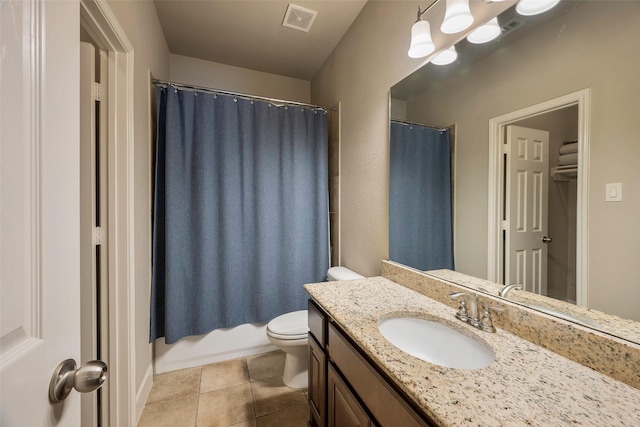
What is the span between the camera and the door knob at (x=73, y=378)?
1.37 feet

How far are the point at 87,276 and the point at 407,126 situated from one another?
175 centimetres

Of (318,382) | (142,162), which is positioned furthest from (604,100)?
(142,162)

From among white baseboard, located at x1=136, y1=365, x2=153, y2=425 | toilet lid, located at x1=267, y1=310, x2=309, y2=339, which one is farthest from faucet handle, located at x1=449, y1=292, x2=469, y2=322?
white baseboard, located at x1=136, y1=365, x2=153, y2=425

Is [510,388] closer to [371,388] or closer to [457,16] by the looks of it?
[371,388]

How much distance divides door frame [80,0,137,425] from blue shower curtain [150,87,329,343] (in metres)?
0.43

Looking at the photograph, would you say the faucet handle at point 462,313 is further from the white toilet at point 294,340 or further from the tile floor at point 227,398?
the tile floor at point 227,398

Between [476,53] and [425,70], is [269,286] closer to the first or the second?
[425,70]

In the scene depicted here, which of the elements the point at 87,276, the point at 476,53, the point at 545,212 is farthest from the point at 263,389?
the point at 476,53

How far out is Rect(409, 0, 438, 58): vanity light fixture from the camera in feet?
3.75

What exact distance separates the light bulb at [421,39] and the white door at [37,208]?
1208 mm

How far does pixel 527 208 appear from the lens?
0.93 metres

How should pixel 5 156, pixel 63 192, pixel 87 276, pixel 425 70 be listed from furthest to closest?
1. pixel 425 70
2. pixel 87 276
3. pixel 63 192
4. pixel 5 156

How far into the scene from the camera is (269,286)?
2068 millimetres

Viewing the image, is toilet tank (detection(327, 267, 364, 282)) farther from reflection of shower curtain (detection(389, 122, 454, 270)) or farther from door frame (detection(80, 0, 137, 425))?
door frame (detection(80, 0, 137, 425))
